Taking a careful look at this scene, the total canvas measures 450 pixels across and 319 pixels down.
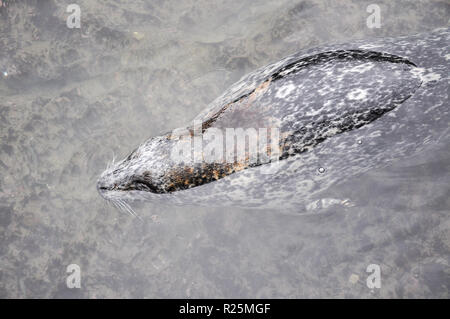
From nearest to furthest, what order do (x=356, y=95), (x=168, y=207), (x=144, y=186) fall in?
1. (x=356, y=95)
2. (x=144, y=186)
3. (x=168, y=207)

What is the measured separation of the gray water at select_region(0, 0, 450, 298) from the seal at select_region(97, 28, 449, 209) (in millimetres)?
679

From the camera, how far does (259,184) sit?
2777 millimetres

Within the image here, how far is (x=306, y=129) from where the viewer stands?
2.47 metres

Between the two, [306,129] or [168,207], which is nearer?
[306,129]

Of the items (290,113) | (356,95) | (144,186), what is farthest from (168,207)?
(356,95)

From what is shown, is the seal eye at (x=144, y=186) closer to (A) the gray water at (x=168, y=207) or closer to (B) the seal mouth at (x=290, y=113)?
(B) the seal mouth at (x=290, y=113)

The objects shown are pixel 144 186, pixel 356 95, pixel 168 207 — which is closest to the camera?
pixel 356 95

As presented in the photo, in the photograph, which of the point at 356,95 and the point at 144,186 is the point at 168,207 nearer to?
the point at 144,186

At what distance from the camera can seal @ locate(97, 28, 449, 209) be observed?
2.45m

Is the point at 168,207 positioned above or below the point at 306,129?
below

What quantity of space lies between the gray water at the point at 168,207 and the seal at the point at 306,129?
0.68 m

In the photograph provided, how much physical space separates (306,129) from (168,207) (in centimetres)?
185

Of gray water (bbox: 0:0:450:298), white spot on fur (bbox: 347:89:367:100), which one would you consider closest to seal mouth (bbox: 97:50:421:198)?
white spot on fur (bbox: 347:89:367:100)

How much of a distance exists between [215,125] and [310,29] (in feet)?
7.54
